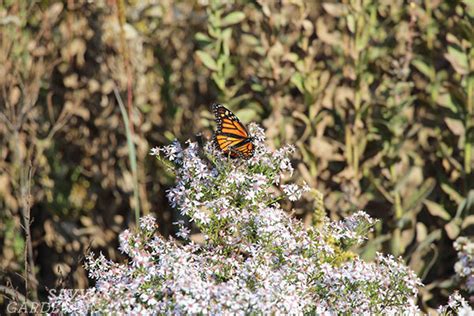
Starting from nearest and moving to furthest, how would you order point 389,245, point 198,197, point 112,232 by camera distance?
point 198,197, point 389,245, point 112,232

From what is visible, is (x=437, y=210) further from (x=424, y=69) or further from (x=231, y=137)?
(x=231, y=137)

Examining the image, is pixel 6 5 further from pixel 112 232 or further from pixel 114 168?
pixel 112 232

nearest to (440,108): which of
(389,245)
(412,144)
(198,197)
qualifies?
(412,144)

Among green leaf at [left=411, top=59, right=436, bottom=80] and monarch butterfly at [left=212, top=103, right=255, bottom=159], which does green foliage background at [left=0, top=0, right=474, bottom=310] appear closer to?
green leaf at [left=411, top=59, right=436, bottom=80]

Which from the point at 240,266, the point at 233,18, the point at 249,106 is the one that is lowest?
the point at 249,106

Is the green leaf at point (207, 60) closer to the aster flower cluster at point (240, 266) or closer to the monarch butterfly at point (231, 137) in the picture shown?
the monarch butterfly at point (231, 137)

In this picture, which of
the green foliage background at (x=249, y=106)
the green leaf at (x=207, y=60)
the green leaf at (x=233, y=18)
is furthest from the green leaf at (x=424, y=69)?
the green leaf at (x=207, y=60)

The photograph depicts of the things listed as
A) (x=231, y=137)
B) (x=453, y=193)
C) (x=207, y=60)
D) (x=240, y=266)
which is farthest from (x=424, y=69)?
(x=240, y=266)
